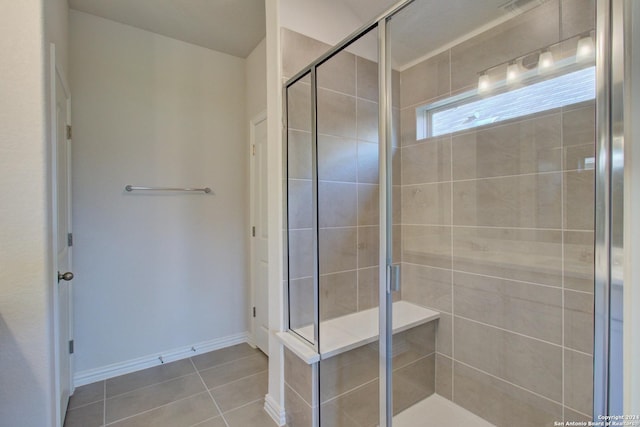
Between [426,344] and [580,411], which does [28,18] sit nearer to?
[426,344]

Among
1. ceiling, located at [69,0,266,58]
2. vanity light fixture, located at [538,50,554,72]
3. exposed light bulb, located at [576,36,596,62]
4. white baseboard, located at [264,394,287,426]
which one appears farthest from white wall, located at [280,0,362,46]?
white baseboard, located at [264,394,287,426]

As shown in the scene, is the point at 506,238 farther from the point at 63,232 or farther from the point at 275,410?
the point at 63,232

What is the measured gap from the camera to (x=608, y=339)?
81 cm

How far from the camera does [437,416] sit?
6.07 ft

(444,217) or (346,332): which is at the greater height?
(444,217)

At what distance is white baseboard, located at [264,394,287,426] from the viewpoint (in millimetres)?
1739

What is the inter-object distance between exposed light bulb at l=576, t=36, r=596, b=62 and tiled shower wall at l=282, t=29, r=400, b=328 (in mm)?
911

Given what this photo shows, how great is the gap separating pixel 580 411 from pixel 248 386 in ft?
6.33

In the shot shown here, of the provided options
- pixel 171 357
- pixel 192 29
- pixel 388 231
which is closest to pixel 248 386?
pixel 171 357

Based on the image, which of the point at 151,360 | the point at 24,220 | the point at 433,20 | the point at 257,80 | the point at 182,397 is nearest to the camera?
the point at 24,220

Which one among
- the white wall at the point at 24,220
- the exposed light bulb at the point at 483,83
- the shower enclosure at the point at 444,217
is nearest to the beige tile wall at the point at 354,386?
the shower enclosure at the point at 444,217

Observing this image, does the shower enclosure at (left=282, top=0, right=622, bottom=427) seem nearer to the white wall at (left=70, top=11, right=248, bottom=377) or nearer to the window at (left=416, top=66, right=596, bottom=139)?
the window at (left=416, top=66, right=596, bottom=139)

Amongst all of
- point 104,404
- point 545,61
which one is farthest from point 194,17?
point 104,404

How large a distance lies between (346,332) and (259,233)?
1.28 m
